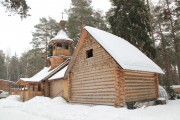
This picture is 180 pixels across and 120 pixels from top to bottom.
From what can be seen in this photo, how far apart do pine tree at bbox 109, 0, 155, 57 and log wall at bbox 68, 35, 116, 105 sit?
9.16 meters

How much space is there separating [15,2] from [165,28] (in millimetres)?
29865

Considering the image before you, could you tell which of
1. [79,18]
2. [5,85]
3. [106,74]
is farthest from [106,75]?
[5,85]

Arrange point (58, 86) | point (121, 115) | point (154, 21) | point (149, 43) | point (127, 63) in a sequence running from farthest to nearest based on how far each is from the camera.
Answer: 1. point (154, 21)
2. point (149, 43)
3. point (58, 86)
4. point (127, 63)
5. point (121, 115)

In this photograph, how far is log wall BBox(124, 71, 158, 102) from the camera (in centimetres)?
1587

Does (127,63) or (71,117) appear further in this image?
(127,63)

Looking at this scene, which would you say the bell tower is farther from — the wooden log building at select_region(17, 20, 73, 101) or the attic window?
the attic window

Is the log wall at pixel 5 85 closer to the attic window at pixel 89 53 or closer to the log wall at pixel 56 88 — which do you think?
the log wall at pixel 56 88

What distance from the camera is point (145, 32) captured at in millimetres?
26328

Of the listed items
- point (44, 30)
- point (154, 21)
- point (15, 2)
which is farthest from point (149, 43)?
point (44, 30)

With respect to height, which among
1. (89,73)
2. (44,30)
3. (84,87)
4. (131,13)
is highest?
(44,30)

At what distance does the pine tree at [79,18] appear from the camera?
39.9 m

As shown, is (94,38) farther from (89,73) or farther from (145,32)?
(145,32)

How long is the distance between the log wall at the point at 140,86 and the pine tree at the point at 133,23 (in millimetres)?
7678

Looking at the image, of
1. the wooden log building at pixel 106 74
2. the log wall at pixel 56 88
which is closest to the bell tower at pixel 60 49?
the log wall at pixel 56 88
